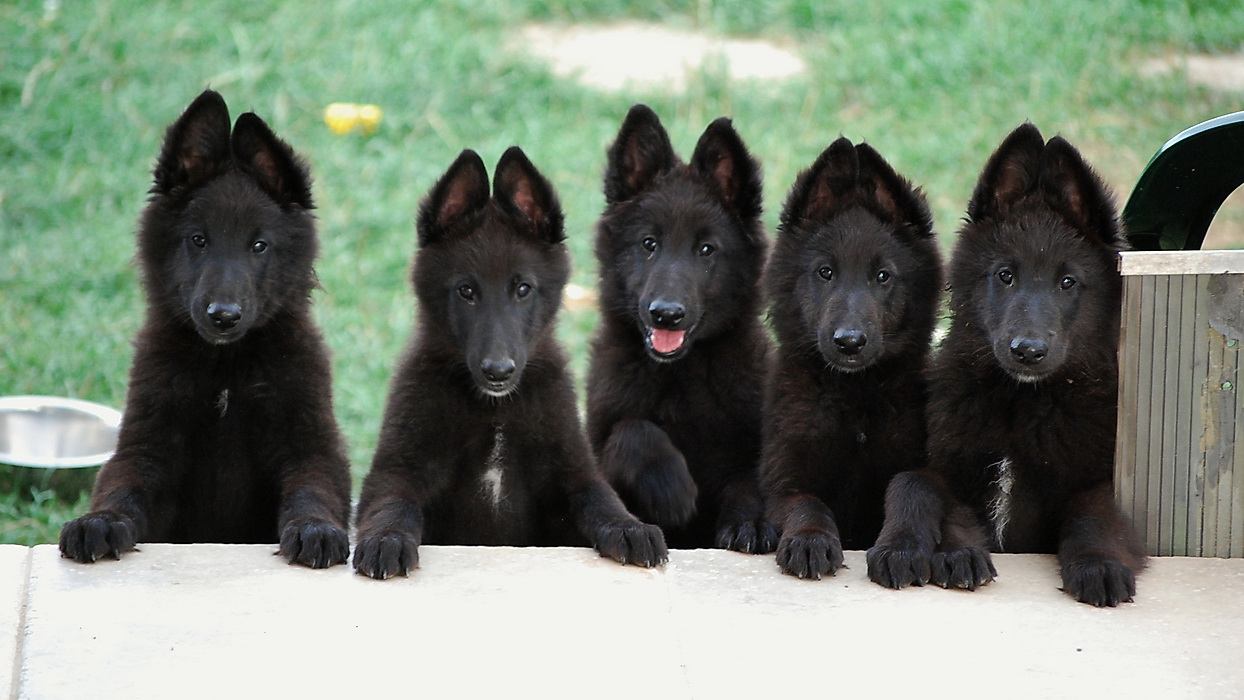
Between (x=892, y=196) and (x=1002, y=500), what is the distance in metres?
1.05

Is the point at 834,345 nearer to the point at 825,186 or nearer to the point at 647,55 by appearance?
the point at 825,186

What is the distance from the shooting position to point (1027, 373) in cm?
414

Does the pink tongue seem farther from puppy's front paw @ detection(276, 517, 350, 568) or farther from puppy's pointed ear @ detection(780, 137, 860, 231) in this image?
puppy's front paw @ detection(276, 517, 350, 568)

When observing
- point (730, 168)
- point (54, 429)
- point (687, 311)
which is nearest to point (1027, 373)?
point (687, 311)

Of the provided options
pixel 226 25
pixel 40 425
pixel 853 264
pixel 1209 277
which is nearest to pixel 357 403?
pixel 40 425

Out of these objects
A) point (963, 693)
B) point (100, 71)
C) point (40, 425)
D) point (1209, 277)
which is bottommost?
point (963, 693)

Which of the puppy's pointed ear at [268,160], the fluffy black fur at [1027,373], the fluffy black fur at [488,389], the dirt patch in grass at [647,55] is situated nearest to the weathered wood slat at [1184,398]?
the fluffy black fur at [1027,373]

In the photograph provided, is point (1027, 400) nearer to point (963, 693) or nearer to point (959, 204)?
point (963, 693)

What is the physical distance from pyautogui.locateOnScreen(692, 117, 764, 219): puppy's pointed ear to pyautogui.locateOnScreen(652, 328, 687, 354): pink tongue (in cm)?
55

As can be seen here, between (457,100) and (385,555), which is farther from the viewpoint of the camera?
(457,100)

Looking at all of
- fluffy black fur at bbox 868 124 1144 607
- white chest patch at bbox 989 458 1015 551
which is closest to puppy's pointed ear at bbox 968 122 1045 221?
fluffy black fur at bbox 868 124 1144 607

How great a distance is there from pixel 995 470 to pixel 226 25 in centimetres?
854

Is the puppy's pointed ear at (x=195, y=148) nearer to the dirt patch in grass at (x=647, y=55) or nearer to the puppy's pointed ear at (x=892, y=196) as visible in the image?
the puppy's pointed ear at (x=892, y=196)

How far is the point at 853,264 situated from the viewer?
451cm
